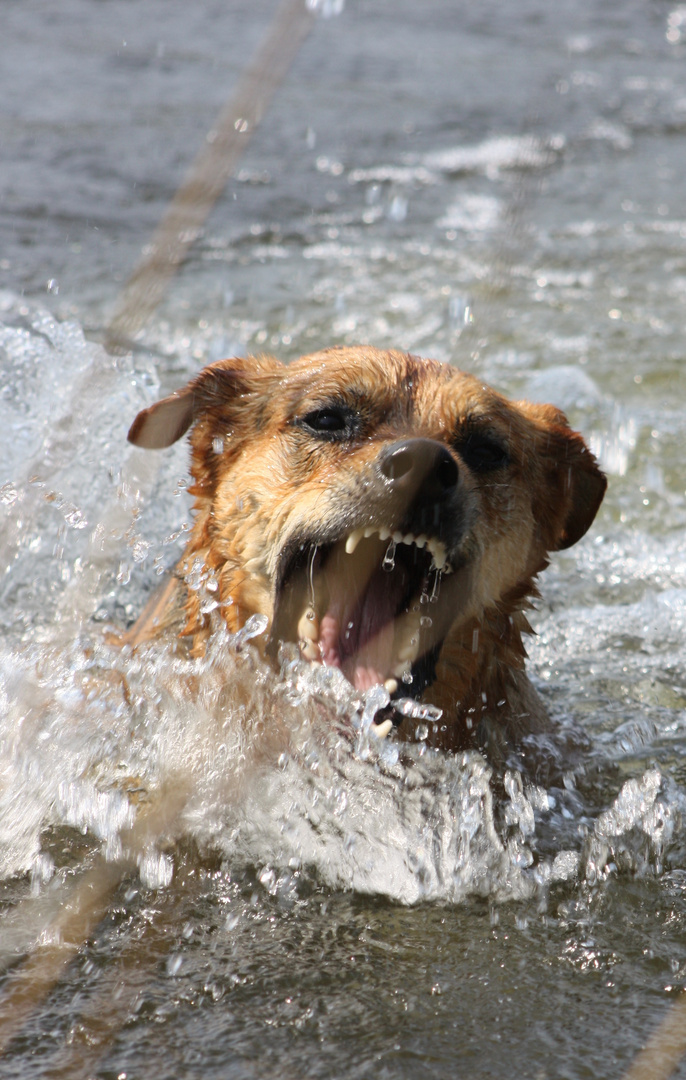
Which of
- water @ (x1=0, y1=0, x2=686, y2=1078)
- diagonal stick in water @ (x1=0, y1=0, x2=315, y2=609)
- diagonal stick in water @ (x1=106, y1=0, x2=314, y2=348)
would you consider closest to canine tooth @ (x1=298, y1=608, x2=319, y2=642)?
water @ (x1=0, y1=0, x2=686, y2=1078)

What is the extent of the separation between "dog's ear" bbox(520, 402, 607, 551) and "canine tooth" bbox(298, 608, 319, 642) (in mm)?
874

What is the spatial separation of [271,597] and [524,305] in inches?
209

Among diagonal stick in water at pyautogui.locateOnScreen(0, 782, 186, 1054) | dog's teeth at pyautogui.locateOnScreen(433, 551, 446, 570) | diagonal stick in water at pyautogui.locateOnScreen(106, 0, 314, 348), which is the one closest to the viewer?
diagonal stick in water at pyautogui.locateOnScreen(106, 0, 314, 348)

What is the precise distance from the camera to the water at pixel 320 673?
7.48 ft

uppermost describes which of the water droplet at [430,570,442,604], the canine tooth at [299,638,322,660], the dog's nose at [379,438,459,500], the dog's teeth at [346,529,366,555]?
the dog's nose at [379,438,459,500]

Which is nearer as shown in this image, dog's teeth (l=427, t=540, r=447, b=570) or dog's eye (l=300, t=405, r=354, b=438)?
dog's teeth (l=427, t=540, r=447, b=570)

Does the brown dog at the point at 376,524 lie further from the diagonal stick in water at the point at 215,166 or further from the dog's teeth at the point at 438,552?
the diagonal stick in water at the point at 215,166

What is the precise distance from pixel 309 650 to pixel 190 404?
922 millimetres

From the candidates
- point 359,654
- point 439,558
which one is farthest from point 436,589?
point 359,654

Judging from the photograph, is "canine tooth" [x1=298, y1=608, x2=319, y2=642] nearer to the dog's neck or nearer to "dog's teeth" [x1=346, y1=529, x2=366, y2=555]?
"dog's teeth" [x1=346, y1=529, x2=366, y2=555]

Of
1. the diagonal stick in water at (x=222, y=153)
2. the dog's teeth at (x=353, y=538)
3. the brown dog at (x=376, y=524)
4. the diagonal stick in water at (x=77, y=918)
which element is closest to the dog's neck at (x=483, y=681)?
the brown dog at (x=376, y=524)

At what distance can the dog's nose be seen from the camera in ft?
9.56

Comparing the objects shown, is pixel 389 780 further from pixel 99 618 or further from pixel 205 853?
pixel 99 618

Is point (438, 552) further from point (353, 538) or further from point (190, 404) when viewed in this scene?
point (190, 404)
